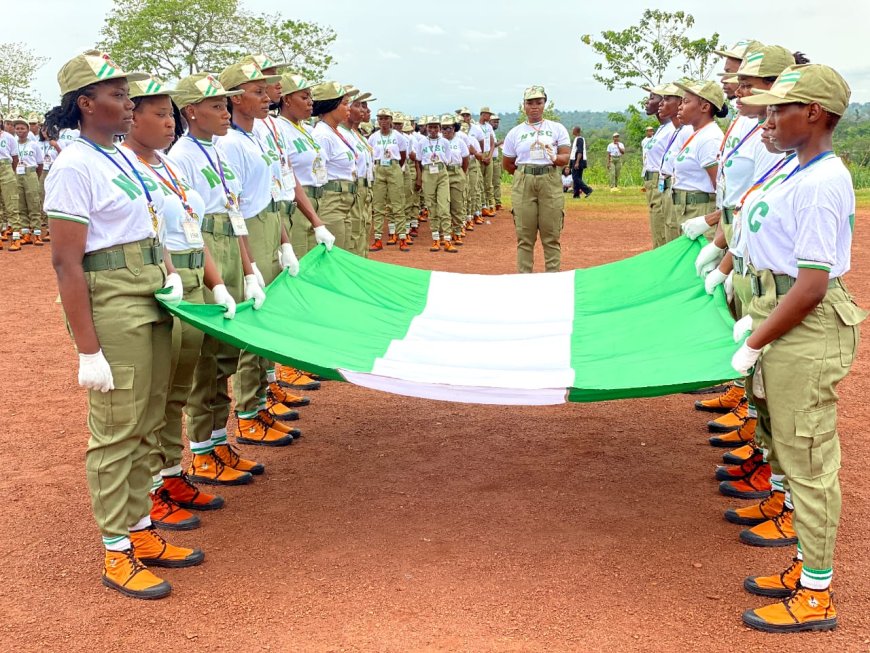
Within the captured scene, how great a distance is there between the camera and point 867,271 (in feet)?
36.7

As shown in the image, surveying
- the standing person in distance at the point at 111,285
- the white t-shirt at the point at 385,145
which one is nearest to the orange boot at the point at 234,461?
the standing person in distance at the point at 111,285

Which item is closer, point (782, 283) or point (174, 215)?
point (782, 283)

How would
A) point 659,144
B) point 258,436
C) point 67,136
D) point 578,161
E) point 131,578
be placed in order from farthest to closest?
point 578,161, point 67,136, point 659,144, point 258,436, point 131,578

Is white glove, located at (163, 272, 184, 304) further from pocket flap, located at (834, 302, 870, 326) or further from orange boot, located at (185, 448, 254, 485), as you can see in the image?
pocket flap, located at (834, 302, 870, 326)

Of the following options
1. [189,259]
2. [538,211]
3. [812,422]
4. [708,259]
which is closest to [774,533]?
[812,422]

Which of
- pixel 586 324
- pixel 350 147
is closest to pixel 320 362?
pixel 586 324

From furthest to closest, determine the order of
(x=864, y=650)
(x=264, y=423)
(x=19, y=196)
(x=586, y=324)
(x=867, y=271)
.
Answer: (x=19, y=196) < (x=867, y=271) < (x=264, y=423) < (x=586, y=324) < (x=864, y=650)

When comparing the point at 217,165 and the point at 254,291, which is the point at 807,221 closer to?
the point at 254,291

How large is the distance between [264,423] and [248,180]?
1.52 m

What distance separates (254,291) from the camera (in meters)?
4.39

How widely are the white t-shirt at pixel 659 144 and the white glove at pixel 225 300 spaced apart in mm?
4989

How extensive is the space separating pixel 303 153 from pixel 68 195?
3.77 m

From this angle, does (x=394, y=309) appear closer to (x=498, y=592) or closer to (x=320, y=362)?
(x=320, y=362)

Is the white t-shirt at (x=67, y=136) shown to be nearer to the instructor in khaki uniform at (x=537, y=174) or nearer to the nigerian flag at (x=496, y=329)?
the nigerian flag at (x=496, y=329)
